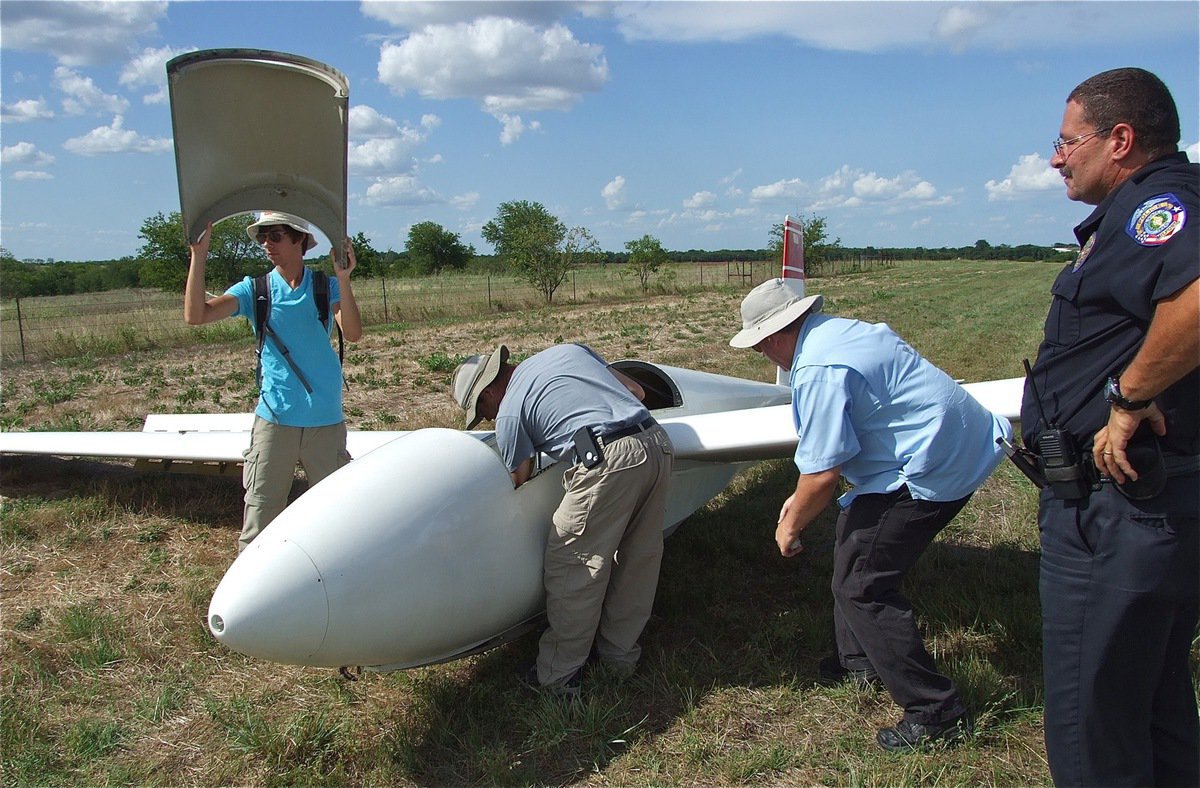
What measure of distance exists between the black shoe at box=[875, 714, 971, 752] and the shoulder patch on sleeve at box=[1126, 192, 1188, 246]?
2127 millimetres

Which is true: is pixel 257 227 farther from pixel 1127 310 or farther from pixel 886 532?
pixel 1127 310

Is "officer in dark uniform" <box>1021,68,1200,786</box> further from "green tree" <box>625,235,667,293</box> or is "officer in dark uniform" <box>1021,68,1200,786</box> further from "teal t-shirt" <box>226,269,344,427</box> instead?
"green tree" <box>625,235,667,293</box>

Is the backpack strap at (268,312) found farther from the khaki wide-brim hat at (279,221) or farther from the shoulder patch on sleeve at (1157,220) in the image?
the shoulder patch on sleeve at (1157,220)

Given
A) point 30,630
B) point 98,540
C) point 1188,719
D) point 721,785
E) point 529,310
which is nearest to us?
point 1188,719

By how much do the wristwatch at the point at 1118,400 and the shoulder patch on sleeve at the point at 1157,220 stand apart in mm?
400

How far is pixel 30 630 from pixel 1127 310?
18.6 ft

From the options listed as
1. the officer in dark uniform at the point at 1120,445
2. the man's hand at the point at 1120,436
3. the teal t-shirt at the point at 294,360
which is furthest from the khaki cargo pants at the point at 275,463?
the man's hand at the point at 1120,436

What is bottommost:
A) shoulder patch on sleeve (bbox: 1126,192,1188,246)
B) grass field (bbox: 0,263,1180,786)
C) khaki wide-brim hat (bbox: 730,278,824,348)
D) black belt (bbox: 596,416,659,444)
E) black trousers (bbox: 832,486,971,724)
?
grass field (bbox: 0,263,1180,786)

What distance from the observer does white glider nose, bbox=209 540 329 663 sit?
305 centimetres

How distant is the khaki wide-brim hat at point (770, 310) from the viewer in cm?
333

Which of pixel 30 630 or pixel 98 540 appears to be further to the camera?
pixel 98 540

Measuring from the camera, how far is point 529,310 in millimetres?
30484

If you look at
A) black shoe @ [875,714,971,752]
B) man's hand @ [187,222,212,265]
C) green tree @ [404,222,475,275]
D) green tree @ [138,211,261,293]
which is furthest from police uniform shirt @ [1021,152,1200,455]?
green tree @ [404,222,475,275]

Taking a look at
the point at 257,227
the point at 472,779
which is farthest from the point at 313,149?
the point at 472,779
